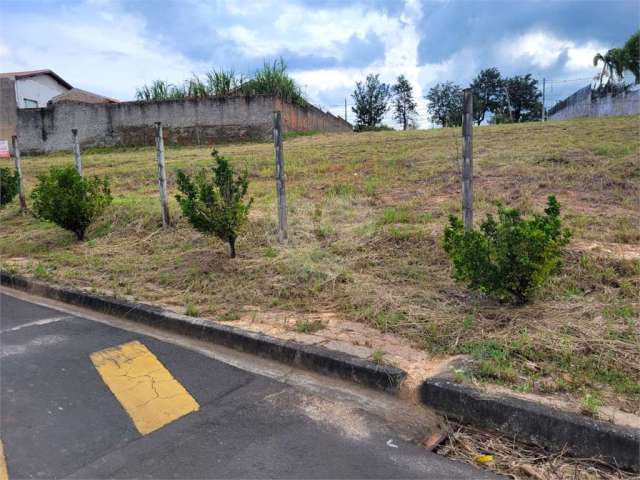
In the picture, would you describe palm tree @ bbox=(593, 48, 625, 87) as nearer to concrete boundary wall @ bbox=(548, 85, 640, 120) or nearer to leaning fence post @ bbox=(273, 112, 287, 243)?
concrete boundary wall @ bbox=(548, 85, 640, 120)

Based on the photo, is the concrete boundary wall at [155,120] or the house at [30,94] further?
the house at [30,94]

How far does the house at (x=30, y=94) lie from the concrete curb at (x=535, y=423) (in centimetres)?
2553

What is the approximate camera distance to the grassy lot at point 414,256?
352 cm

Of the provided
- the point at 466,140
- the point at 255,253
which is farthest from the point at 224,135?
the point at 466,140

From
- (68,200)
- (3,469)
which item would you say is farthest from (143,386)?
(68,200)

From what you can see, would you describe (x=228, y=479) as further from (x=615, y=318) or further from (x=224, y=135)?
(x=224, y=135)

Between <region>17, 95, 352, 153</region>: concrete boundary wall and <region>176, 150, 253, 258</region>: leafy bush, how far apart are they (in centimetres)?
1466

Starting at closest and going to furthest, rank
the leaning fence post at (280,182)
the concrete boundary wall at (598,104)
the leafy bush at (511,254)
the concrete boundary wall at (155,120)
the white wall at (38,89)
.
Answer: the leafy bush at (511,254)
the leaning fence post at (280,182)
the concrete boundary wall at (155,120)
the concrete boundary wall at (598,104)
the white wall at (38,89)

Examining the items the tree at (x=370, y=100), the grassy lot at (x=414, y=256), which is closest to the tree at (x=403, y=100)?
the tree at (x=370, y=100)

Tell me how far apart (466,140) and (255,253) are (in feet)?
9.26

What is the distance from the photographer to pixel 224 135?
21031mm

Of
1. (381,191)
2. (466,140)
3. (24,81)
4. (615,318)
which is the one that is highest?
(24,81)

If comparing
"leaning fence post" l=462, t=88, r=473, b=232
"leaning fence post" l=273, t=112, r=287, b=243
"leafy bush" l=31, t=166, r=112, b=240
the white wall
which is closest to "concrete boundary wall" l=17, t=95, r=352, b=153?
the white wall

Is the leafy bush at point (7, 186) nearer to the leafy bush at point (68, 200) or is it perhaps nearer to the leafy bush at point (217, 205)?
the leafy bush at point (68, 200)
